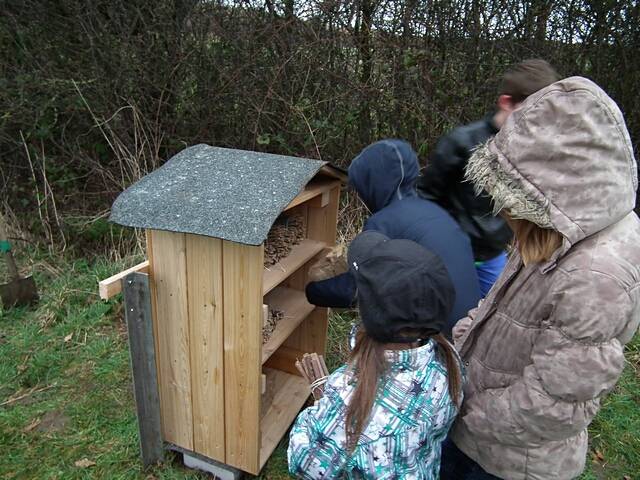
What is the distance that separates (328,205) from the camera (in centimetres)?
280

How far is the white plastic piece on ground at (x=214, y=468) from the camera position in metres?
2.32

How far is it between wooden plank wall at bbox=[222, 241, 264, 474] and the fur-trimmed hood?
1.09 metres

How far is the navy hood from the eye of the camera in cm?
201

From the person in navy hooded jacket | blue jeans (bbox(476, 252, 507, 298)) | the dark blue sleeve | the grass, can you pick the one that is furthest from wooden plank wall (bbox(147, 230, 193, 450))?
blue jeans (bbox(476, 252, 507, 298))

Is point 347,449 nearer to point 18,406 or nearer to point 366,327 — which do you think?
point 366,327

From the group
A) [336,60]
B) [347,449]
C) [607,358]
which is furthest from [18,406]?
[336,60]

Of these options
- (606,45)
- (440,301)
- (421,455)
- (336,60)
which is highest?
(606,45)

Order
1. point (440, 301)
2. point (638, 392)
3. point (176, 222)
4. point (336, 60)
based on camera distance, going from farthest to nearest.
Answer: point (336, 60) < point (638, 392) < point (176, 222) < point (440, 301)

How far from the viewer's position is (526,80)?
2.33 m

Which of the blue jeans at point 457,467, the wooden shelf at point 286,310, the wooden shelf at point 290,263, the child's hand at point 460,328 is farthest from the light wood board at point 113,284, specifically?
the blue jeans at point 457,467

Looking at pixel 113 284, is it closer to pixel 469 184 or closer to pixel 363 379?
pixel 363 379

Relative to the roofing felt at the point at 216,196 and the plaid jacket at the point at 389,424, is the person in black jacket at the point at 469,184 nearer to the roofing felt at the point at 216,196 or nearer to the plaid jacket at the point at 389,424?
the roofing felt at the point at 216,196

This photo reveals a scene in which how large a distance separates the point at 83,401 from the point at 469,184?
106 inches

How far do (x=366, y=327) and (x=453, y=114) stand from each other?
382 centimetres
